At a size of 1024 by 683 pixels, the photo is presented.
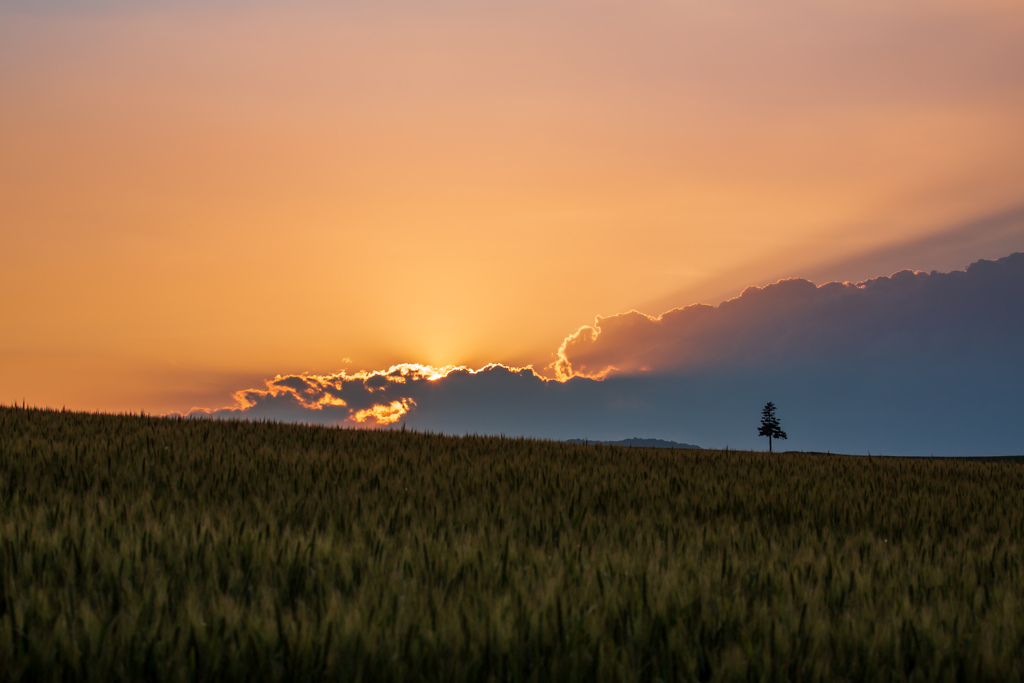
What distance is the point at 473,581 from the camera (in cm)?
405

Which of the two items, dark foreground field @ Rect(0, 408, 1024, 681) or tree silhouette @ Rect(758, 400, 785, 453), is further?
tree silhouette @ Rect(758, 400, 785, 453)

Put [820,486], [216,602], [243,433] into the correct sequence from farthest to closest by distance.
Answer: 1. [243,433]
2. [820,486]
3. [216,602]

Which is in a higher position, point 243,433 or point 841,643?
point 243,433

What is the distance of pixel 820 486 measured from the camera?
32.1 ft

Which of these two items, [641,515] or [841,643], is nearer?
[841,643]

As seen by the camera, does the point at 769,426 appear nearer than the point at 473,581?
No

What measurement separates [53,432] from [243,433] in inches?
110

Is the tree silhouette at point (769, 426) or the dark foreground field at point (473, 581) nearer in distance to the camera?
the dark foreground field at point (473, 581)

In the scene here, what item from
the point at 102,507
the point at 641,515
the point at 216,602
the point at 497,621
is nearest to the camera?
the point at 497,621

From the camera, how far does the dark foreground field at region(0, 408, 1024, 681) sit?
3084mm

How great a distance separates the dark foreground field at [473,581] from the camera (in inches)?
121

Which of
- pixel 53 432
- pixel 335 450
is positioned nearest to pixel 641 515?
pixel 335 450

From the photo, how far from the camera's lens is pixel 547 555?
484cm

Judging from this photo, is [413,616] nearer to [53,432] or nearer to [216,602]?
[216,602]
